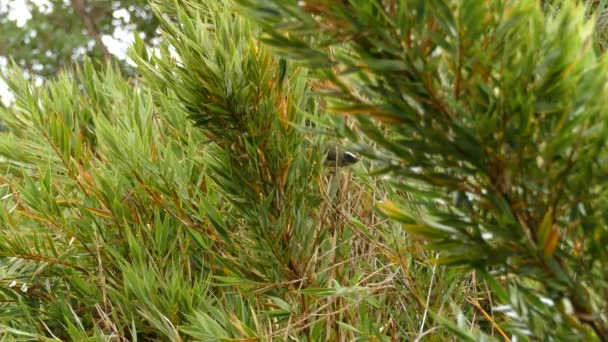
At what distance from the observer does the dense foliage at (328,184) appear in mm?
754

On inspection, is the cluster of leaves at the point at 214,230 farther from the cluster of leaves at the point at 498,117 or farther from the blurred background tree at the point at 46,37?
the blurred background tree at the point at 46,37

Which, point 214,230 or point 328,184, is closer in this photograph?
point 214,230

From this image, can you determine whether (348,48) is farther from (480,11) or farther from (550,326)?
(550,326)

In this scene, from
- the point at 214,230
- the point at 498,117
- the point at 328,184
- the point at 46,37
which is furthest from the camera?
the point at 46,37

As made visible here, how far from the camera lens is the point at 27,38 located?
28.8 ft

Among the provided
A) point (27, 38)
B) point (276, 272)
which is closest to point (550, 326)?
point (276, 272)

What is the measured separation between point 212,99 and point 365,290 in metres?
0.42

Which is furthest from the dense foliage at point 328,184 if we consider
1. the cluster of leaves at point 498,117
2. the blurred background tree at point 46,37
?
the blurred background tree at point 46,37

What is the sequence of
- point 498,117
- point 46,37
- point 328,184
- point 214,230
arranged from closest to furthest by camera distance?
1. point 498,117
2. point 214,230
3. point 328,184
4. point 46,37

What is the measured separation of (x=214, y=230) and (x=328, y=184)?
0.26 meters

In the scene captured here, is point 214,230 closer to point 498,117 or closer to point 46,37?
point 498,117

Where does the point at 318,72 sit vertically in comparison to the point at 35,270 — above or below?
above

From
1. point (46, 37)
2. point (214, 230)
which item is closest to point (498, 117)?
point (214, 230)

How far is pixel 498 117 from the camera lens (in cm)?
75
